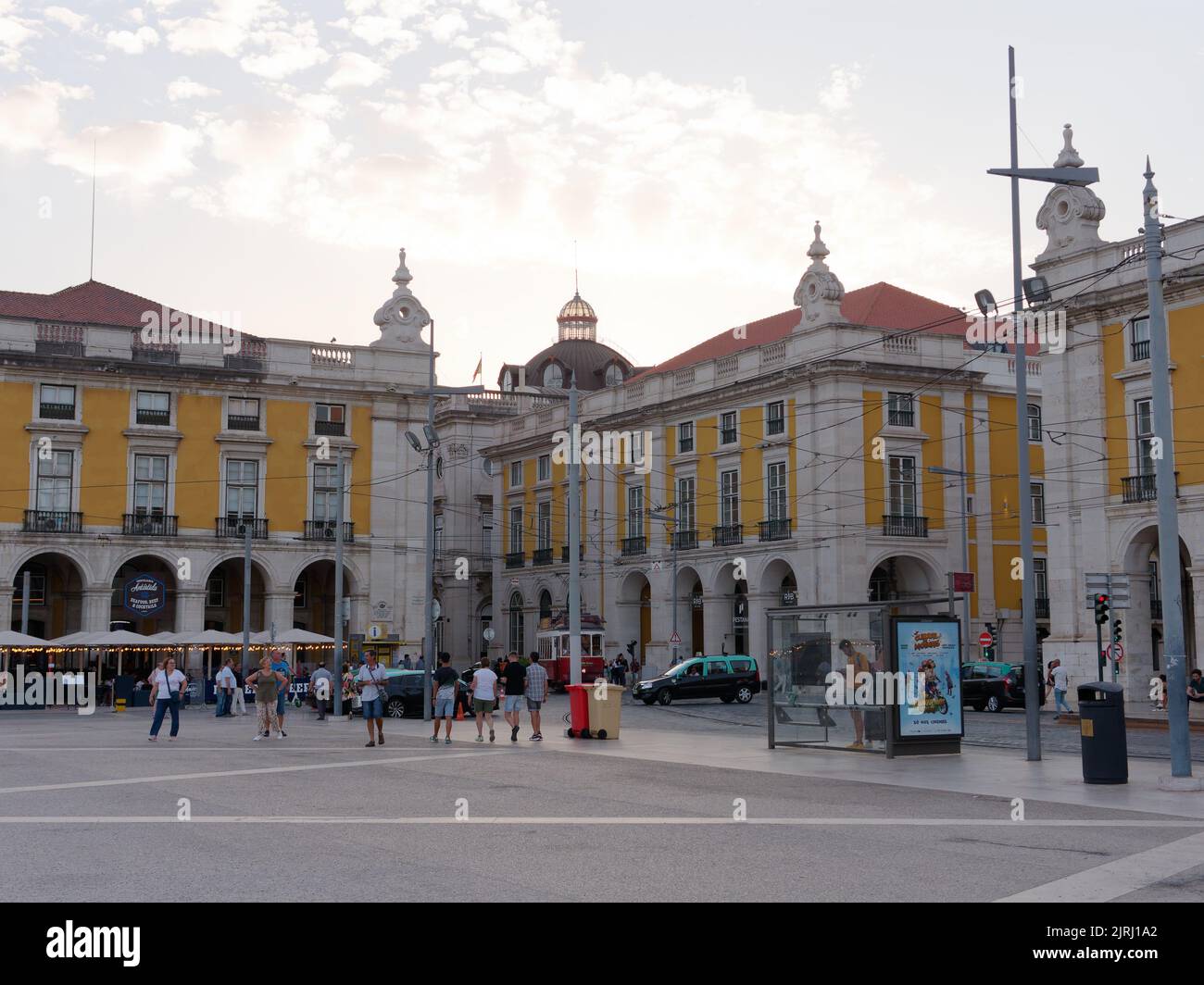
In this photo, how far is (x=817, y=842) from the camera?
12914mm

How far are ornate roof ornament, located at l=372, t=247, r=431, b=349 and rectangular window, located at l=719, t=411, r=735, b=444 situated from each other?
1410 centimetres

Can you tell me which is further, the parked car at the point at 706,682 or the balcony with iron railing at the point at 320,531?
the balcony with iron railing at the point at 320,531

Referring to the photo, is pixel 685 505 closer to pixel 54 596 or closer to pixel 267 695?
pixel 54 596

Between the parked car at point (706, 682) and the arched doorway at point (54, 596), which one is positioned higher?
the arched doorway at point (54, 596)

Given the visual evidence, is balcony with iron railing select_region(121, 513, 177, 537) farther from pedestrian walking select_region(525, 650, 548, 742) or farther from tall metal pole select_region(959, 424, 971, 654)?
pedestrian walking select_region(525, 650, 548, 742)

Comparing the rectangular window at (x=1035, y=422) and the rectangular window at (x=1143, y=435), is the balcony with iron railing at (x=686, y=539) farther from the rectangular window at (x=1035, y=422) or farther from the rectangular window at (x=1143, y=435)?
the rectangular window at (x=1143, y=435)

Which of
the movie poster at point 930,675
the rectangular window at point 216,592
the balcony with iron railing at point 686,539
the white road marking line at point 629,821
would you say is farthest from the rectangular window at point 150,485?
the white road marking line at point 629,821

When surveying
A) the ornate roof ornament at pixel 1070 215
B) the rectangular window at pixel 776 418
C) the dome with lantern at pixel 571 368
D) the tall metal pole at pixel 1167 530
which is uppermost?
the dome with lantern at pixel 571 368

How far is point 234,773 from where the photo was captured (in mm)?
20469

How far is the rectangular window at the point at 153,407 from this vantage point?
58281mm

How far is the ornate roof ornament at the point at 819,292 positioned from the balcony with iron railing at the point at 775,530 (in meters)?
7.97

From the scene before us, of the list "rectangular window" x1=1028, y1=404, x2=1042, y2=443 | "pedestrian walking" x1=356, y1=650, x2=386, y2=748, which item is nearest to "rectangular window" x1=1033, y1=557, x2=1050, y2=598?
"rectangular window" x1=1028, y1=404, x2=1042, y2=443
